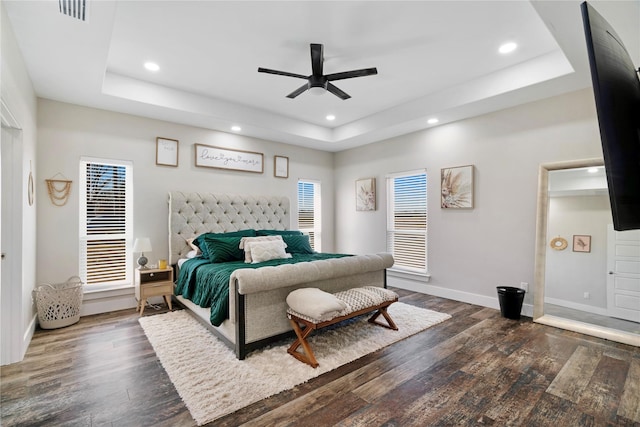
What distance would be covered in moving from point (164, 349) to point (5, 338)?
1.26 meters

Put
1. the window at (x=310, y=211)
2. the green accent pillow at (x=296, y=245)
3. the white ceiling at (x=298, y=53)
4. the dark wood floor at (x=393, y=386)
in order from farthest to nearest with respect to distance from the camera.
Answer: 1. the window at (x=310, y=211)
2. the green accent pillow at (x=296, y=245)
3. the white ceiling at (x=298, y=53)
4. the dark wood floor at (x=393, y=386)

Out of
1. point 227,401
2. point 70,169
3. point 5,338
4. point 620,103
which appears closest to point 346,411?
point 227,401

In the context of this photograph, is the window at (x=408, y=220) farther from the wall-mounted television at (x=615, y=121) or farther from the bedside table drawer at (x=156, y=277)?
the wall-mounted television at (x=615, y=121)

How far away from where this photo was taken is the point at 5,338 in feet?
8.34

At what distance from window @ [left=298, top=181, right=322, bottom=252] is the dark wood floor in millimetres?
3400

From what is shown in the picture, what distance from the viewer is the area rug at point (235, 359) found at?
2.09 meters

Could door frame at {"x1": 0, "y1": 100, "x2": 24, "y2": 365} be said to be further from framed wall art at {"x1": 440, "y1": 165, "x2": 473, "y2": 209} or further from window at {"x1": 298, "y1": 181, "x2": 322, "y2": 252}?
framed wall art at {"x1": 440, "y1": 165, "x2": 473, "y2": 209}

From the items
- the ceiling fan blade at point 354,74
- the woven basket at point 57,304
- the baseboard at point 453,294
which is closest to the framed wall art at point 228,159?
the woven basket at point 57,304

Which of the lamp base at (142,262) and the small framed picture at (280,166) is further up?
the small framed picture at (280,166)

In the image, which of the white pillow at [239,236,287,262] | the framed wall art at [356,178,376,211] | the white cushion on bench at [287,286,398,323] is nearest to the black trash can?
the white cushion on bench at [287,286,398,323]

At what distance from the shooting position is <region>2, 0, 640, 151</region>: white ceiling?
2377 millimetres

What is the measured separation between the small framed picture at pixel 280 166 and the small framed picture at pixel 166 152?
5.60 ft

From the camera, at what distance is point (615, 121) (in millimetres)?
842

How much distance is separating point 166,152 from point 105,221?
4.06ft
